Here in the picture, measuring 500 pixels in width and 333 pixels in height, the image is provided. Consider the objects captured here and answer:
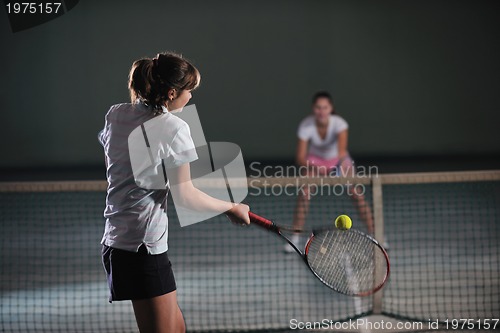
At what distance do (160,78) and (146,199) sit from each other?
0.41m

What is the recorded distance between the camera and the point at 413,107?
12820mm

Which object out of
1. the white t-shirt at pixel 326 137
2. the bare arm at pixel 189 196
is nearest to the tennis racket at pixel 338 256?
the bare arm at pixel 189 196

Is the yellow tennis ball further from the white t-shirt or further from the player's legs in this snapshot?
the white t-shirt

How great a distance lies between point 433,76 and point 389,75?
29.9 inches

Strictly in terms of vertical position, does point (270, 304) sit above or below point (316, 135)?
below

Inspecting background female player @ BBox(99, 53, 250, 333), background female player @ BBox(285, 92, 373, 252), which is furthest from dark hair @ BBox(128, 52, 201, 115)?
background female player @ BBox(285, 92, 373, 252)

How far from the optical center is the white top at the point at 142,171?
251 cm

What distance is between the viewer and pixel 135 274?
260 cm

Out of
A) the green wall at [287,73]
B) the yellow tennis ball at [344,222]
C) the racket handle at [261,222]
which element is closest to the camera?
the racket handle at [261,222]

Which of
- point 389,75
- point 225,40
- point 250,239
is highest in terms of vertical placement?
point 225,40

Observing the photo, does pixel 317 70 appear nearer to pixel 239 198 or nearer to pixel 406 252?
pixel 406 252

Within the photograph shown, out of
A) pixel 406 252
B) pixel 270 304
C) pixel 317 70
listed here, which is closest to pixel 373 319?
pixel 270 304

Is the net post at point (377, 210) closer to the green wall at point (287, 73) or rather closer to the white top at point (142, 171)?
the white top at point (142, 171)

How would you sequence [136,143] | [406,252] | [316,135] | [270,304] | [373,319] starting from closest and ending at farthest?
[136,143]
[373,319]
[270,304]
[406,252]
[316,135]
